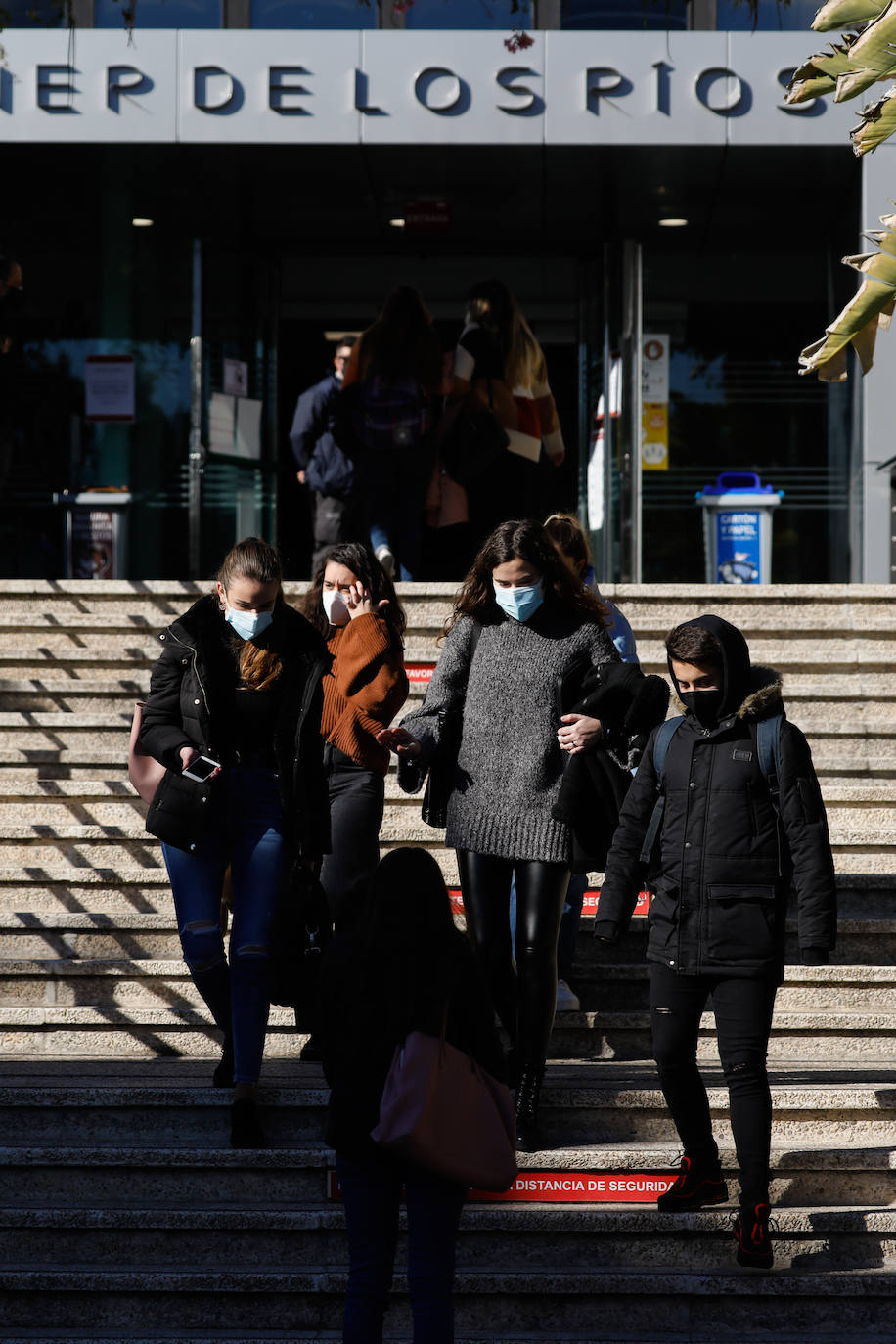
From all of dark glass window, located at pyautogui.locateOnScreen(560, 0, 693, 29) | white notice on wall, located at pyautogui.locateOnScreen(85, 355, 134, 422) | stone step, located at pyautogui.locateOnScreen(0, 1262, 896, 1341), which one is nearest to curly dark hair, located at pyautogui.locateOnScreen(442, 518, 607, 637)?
stone step, located at pyautogui.locateOnScreen(0, 1262, 896, 1341)

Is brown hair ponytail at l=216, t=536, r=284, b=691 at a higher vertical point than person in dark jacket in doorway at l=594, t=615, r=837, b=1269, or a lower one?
higher

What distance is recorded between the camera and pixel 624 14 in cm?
1252

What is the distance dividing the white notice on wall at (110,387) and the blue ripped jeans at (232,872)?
9.48m

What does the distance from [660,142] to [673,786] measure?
863cm

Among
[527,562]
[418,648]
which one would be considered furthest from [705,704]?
[418,648]

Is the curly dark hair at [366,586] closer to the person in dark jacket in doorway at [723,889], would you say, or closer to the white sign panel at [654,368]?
the person in dark jacket in doorway at [723,889]

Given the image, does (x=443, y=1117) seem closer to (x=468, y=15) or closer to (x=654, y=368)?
(x=468, y=15)

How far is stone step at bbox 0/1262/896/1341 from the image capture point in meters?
4.60

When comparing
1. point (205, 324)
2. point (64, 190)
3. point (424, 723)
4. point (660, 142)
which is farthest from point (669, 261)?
point (424, 723)

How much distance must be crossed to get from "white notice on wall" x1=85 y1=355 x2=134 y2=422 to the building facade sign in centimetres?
221

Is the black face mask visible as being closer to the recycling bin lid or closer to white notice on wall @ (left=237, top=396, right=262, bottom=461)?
the recycling bin lid

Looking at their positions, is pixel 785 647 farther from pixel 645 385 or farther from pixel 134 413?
pixel 134 413

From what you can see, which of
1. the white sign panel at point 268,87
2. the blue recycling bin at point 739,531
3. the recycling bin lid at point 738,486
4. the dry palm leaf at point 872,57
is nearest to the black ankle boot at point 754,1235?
the dry palm leaf at point 872,57

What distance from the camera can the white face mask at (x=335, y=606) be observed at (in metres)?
6.01
